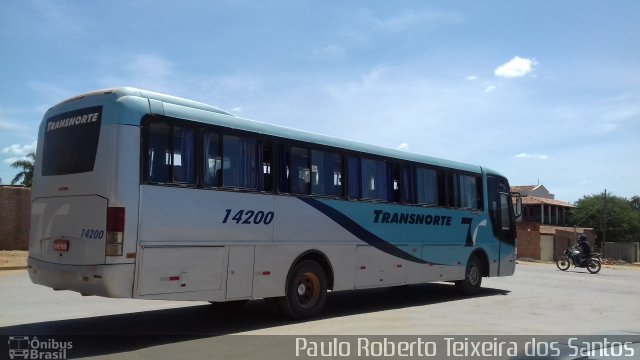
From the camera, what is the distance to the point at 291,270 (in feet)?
31.3

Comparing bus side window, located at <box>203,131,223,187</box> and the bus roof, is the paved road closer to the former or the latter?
bus side window, located at <box>203,131,223,187</box>

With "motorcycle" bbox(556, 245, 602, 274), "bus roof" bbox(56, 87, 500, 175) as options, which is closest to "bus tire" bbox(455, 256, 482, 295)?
"bus roof" bbox(56, 87, 500, 175)

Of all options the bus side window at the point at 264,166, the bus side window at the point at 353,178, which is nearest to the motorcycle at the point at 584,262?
the bus side window at the point at 353,178

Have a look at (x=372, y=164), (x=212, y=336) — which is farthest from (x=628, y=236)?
(x=212, y=336)

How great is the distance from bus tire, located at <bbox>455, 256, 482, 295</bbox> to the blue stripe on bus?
235 centimetres

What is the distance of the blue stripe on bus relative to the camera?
10.2 metres

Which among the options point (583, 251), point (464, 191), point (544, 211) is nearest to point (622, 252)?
point (544, 211)

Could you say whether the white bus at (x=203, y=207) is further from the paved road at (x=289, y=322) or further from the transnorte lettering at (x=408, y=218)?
the paved road at (x=289, y=322)

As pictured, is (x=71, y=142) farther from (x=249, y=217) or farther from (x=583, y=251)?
(x=583, y=251)

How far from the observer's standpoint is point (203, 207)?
8.21 metres

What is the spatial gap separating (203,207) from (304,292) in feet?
9.06

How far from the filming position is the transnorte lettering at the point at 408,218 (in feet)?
37.8

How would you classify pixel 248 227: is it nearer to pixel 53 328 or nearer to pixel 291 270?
pixel 291 270

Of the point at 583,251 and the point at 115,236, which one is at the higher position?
the point at 115,236
